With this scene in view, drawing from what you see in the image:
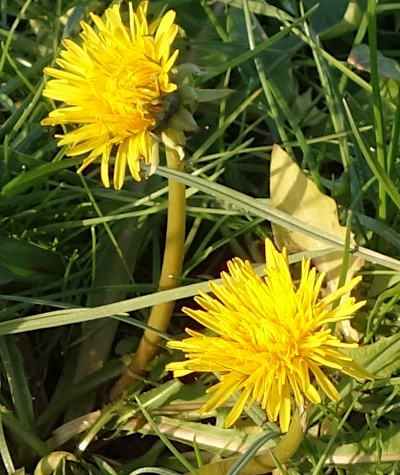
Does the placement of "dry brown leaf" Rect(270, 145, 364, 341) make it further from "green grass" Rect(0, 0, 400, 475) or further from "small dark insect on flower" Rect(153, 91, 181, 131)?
"small dark insect on flower" Rect(153, 91, 181, 131)

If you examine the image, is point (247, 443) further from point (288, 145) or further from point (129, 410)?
point (288, 145)

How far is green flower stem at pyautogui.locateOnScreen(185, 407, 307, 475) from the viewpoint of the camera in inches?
34.0

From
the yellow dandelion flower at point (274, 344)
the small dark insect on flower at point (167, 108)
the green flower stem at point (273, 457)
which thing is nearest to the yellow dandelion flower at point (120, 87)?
the small dark insect on flower at point (167, 108)

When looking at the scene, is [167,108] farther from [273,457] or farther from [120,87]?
[273,457]

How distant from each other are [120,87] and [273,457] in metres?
0.45

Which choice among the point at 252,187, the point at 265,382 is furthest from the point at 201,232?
the point at 265,382

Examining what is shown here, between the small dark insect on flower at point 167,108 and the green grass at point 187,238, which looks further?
the green grass at point 187,238

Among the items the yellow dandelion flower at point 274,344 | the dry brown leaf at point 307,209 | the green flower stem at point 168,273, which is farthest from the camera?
the dry brown leaf at point 307,209

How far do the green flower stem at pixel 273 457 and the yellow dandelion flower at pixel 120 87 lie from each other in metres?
0.32

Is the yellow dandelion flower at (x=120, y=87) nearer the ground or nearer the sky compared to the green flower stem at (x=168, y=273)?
nearer the sky

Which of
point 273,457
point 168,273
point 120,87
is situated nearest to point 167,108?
point 120,87

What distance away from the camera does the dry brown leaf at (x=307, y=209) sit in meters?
1.08

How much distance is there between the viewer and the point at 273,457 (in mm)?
916

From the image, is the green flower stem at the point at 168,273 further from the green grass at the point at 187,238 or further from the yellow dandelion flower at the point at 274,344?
the yellow dandelion flower at the point at 274,344
